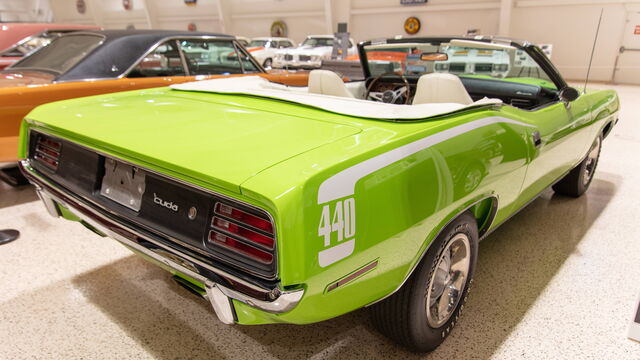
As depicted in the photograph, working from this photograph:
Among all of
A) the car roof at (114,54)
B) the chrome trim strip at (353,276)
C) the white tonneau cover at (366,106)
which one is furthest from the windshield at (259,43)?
the chrome trim strip at (353,276)

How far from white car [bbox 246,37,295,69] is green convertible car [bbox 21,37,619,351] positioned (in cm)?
1019

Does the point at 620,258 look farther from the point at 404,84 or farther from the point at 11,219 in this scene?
the point at 11,219

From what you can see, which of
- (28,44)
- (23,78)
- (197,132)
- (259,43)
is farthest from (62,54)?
(259,43)

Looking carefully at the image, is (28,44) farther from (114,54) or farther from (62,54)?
(114,54)

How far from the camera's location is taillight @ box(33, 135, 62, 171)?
1.81 meters

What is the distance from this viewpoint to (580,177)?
127 inches

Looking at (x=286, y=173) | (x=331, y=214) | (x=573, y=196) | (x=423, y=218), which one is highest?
(x=286, y=173)

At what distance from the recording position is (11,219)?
3061 millimetres

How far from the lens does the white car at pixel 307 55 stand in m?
11.1

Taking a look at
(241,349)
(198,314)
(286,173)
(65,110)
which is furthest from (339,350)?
(65,110)

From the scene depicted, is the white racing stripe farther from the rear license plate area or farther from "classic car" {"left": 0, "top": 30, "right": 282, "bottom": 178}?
"classic car" {"left": 0, "top": 30, "right": 282, "bottom": 178}

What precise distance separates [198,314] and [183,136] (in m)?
1.01

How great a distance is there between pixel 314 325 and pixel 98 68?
9.67ft

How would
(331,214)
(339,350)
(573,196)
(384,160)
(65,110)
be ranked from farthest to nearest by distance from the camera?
1. (573,196)
2. (65,110)
3. (339,350)
4. (384,160)
5. (331,214)
